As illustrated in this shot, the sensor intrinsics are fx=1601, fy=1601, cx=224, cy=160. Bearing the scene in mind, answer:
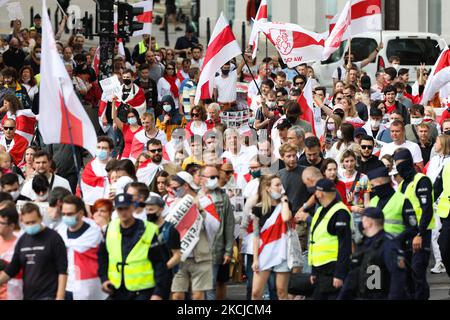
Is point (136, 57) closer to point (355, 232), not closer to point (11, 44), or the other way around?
point (11, 44)

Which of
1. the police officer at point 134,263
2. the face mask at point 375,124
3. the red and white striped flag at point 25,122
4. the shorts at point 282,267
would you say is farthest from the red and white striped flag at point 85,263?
the face mask at point 375,124

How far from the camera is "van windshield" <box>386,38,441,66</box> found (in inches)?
1248

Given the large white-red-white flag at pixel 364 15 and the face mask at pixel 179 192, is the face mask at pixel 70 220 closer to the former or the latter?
the face mask at pixel 179 192

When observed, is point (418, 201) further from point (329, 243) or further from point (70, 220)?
point (70, 220)

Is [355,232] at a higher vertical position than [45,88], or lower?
lower

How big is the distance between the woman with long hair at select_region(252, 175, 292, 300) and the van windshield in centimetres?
1690

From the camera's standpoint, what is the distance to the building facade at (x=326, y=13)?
4012 centimetres

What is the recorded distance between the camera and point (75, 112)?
15.0 meters

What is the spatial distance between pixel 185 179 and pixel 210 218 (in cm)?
44

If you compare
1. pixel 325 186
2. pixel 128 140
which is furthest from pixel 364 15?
pixel 325 186

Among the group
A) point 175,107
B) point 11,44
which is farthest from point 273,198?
point 11,44

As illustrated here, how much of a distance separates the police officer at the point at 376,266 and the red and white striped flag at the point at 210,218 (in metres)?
1.69

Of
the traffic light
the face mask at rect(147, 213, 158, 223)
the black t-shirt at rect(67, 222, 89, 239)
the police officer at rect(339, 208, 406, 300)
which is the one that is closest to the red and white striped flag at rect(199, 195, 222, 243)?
the face mask at rect(147, 213, 158, 223)

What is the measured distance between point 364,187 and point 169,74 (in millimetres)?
10885
